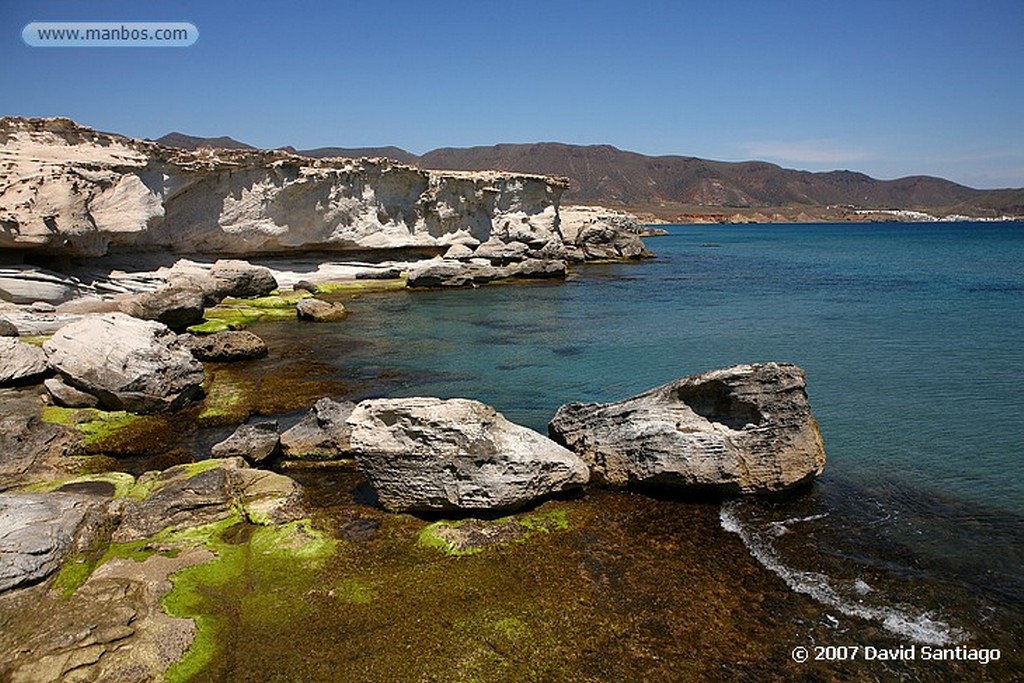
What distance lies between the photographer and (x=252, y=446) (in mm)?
12414

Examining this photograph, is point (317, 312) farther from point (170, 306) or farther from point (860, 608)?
point (860, 608)

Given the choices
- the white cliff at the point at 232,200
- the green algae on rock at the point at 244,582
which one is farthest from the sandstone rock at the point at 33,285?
the green algae on rock at the point at 244,582

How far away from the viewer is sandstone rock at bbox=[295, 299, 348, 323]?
29344 millimetres

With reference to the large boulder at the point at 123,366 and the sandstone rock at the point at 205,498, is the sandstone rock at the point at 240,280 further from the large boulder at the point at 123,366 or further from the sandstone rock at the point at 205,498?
the sandstone rock at the point at 205,498

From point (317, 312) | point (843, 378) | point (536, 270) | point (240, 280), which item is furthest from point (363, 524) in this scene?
point (536, 270)

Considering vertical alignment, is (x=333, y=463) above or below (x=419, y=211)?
below

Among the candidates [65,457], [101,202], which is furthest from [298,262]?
[65,457]

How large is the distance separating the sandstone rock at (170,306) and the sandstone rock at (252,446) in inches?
550

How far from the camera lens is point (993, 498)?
438 inches

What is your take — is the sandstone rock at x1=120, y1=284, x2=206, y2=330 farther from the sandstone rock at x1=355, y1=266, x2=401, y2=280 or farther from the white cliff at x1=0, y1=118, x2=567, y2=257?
the sandstone rock at x1=355, y1=266, x2=401, y2=280

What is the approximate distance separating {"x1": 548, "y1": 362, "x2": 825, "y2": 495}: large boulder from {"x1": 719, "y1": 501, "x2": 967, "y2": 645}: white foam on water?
165cm

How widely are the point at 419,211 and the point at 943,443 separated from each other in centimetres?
4095

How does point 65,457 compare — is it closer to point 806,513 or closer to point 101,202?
point 806,513

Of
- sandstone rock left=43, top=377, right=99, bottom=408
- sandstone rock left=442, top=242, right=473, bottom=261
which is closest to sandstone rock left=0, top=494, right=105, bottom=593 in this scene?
sandstone rock left=43, top=377, right=99, bottom=408
